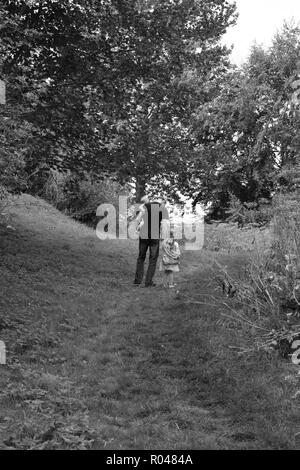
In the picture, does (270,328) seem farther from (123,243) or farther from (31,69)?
(123,243)

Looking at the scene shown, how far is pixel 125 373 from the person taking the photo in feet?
24.0

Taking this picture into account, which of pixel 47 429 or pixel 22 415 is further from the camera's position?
pixel 22 415

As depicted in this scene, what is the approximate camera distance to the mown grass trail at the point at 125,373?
17.8ft

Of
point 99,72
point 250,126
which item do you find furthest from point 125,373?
point 250,126

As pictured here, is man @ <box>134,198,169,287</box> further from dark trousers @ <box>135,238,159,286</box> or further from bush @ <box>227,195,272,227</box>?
bush @ <box>227,195,272,227</box>

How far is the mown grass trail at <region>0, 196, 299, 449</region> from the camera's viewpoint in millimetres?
5426

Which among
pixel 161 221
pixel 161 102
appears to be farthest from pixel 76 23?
pixel 161 221

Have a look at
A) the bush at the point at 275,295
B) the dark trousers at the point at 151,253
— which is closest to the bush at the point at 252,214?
the dark trousers at the point at 151,253

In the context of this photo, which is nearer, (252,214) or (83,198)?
(252,214)

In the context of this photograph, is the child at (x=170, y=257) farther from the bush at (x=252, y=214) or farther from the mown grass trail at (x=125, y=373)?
the bush at (x=252, y=214)

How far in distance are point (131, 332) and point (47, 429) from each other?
13.6ft

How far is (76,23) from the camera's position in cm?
1420

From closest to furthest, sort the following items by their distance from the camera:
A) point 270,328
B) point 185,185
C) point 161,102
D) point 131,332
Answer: point 270,328, point 131,332, point 161,102, point 185,185

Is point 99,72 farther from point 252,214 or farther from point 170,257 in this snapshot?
point 252,214
